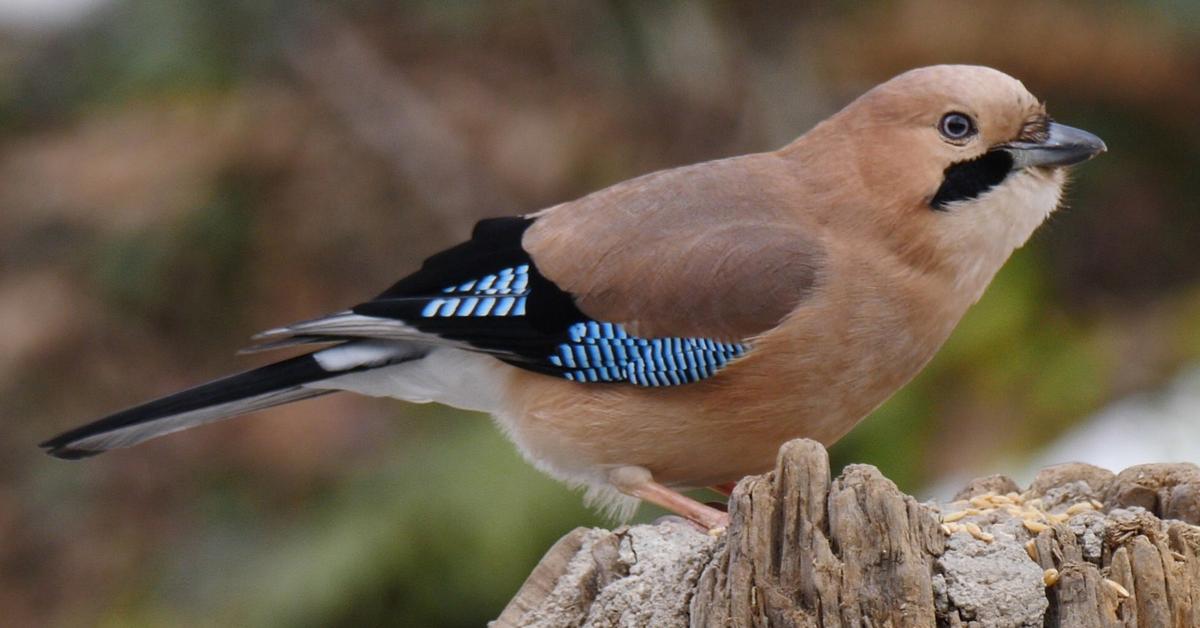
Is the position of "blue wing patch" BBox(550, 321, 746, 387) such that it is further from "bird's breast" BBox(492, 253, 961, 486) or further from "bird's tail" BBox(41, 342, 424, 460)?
"bird's tail" BBox(41, 342, 424, 460)

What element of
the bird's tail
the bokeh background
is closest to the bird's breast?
Result: the bird's tail

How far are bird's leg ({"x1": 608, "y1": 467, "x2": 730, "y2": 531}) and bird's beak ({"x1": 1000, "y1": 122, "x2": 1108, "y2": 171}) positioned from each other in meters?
1.17

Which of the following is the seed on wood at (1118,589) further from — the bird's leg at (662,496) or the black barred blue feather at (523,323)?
the black barred blue feather at (523,323)

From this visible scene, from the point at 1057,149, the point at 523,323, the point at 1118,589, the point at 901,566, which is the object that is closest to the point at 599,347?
the point at 523,323

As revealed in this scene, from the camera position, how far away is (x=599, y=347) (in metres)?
4.11

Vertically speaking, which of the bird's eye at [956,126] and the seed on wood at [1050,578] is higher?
the bird's eye at [956,126]

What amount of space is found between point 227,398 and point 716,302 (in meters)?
1.35

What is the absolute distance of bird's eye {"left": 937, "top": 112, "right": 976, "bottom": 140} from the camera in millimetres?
3936

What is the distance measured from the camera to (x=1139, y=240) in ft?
28.6

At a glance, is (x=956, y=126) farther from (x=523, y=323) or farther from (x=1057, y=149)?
(x=523, y=323)

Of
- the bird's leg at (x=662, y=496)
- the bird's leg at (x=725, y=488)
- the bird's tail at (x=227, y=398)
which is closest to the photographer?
the bird's leg at (x=662, y=496)

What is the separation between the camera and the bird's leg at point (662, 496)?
3.72m

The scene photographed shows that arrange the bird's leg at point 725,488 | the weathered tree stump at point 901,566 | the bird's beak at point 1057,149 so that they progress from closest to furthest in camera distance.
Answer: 1. the weathered tree stump at point 901,566
2. the bird's beak at point 1057,149
3. the bird's leg at point 725,488

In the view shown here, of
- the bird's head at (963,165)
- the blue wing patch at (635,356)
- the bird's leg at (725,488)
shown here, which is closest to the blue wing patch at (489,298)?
the blue wing patch at (635,356)
